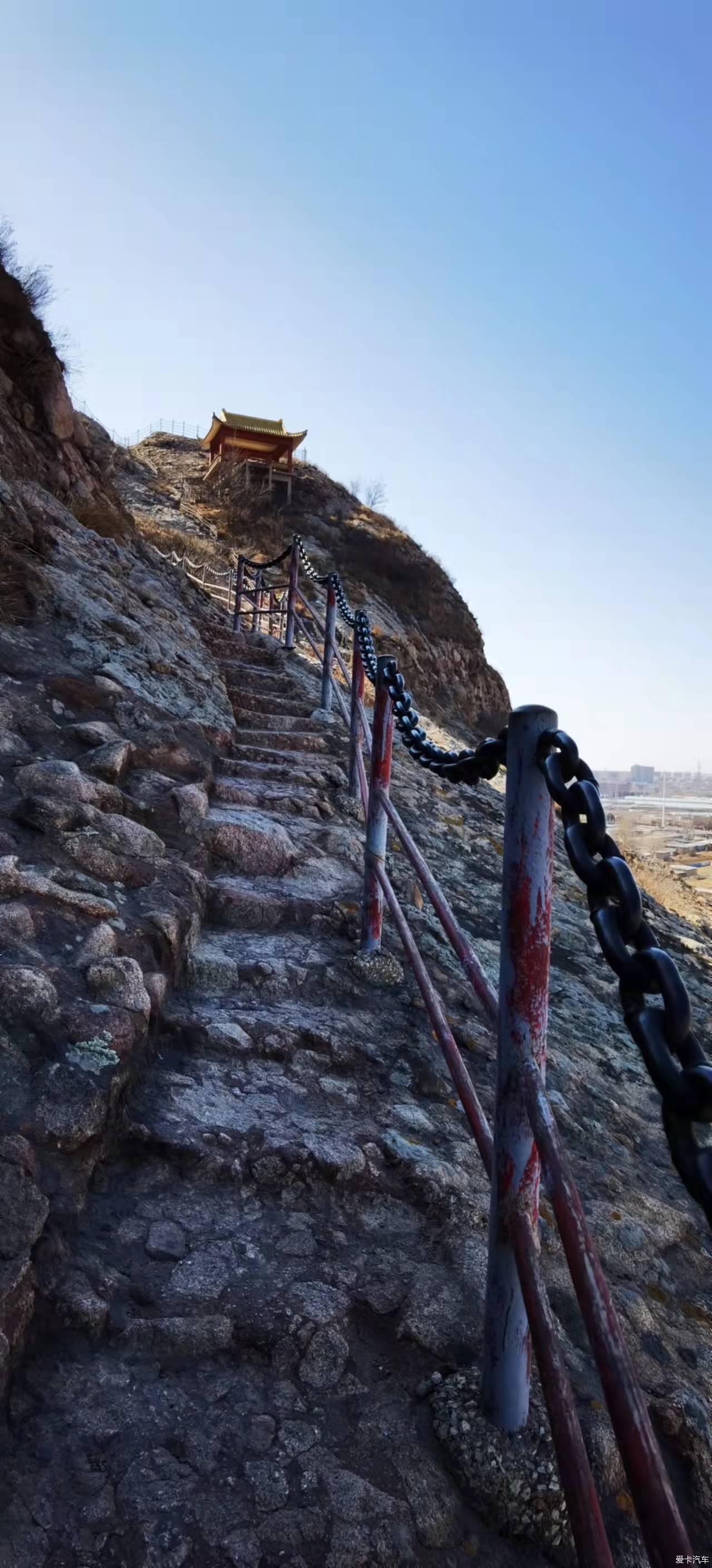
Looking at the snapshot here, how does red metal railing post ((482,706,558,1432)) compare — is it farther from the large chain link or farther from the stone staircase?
the stone staircase

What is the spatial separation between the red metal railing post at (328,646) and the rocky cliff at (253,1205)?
2303 millimetres

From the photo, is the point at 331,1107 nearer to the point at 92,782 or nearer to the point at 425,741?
the point at 425,741

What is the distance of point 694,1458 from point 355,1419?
620 millimetres

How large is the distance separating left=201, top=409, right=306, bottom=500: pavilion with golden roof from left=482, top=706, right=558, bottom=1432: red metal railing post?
2525 cm

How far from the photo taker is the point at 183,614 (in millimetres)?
6840

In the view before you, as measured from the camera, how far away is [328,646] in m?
6.04

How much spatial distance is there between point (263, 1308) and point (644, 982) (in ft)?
3.80

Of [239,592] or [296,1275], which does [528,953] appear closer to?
[296,1275]

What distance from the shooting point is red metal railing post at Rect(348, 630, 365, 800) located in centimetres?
425

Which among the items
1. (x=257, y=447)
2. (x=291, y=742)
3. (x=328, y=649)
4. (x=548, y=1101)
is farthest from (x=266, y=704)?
(x=257, y=447)

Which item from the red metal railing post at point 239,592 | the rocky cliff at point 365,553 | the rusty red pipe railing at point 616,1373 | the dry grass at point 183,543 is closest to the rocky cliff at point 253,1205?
the rusty red pipe railing at point 616,1373

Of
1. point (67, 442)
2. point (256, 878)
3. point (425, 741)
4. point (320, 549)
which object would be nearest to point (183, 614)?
point (67, 442)

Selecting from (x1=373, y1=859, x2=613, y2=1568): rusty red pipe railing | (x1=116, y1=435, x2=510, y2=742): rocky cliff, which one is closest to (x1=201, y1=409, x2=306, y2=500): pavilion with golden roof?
(x1=116, y1=435, x2=510, y2=742): rocky cliff

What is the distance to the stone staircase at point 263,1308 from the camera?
1209mm
